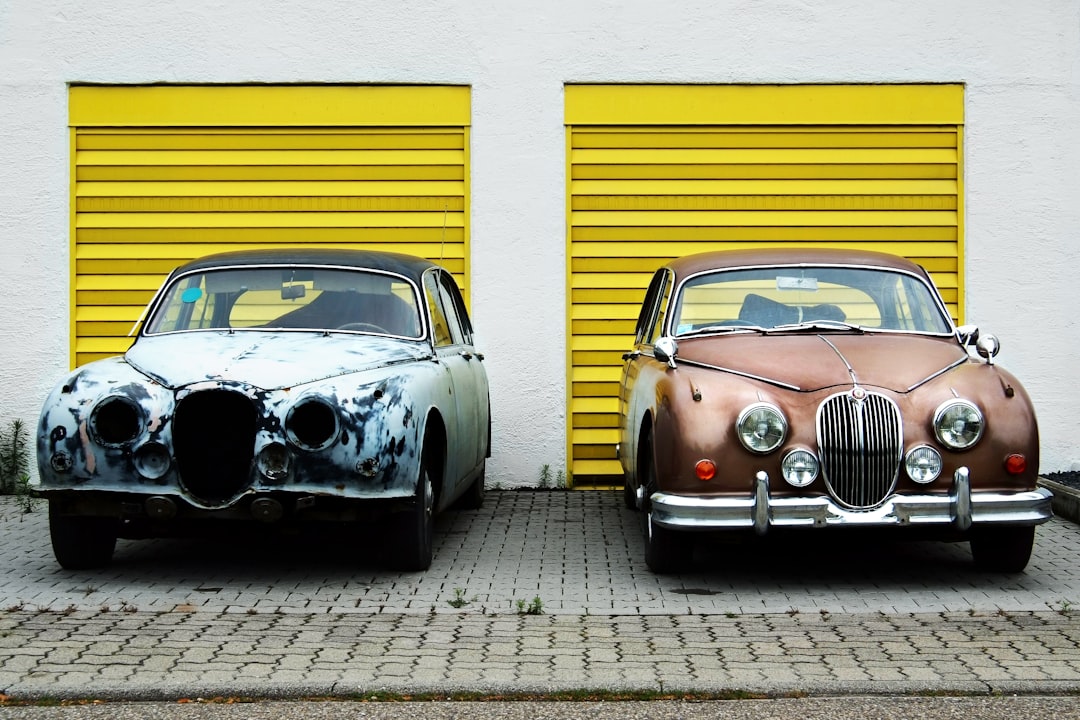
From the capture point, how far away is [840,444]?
6.26 meters

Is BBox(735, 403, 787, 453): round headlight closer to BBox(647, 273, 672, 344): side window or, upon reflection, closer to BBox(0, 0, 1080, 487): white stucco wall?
BBox(647, 273, 672, 344): side window

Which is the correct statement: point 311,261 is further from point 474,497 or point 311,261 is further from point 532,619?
point 532,619

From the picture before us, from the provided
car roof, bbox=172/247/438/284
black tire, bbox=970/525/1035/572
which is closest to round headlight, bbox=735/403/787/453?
black tire, bbox=970/525/1035/572

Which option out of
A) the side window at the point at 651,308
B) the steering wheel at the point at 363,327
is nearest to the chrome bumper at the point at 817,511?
the steering wheel at the point at 363,327

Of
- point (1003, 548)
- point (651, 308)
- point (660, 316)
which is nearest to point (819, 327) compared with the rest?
point (660, 316)

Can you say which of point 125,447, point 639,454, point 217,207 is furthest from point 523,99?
point 125,447

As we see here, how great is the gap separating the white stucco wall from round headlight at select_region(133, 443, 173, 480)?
4.63m

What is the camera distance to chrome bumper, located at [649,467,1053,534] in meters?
6.18

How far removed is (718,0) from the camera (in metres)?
10.7

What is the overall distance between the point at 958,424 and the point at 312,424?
308cm

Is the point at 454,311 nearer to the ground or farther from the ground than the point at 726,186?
nearer to the ground

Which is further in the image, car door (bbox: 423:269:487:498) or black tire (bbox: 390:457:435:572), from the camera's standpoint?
car door (bbox: 423:269:487:498)

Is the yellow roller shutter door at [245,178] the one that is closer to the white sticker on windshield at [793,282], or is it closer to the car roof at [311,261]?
the car roof at [311,261]

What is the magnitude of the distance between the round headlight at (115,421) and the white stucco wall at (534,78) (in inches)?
182
